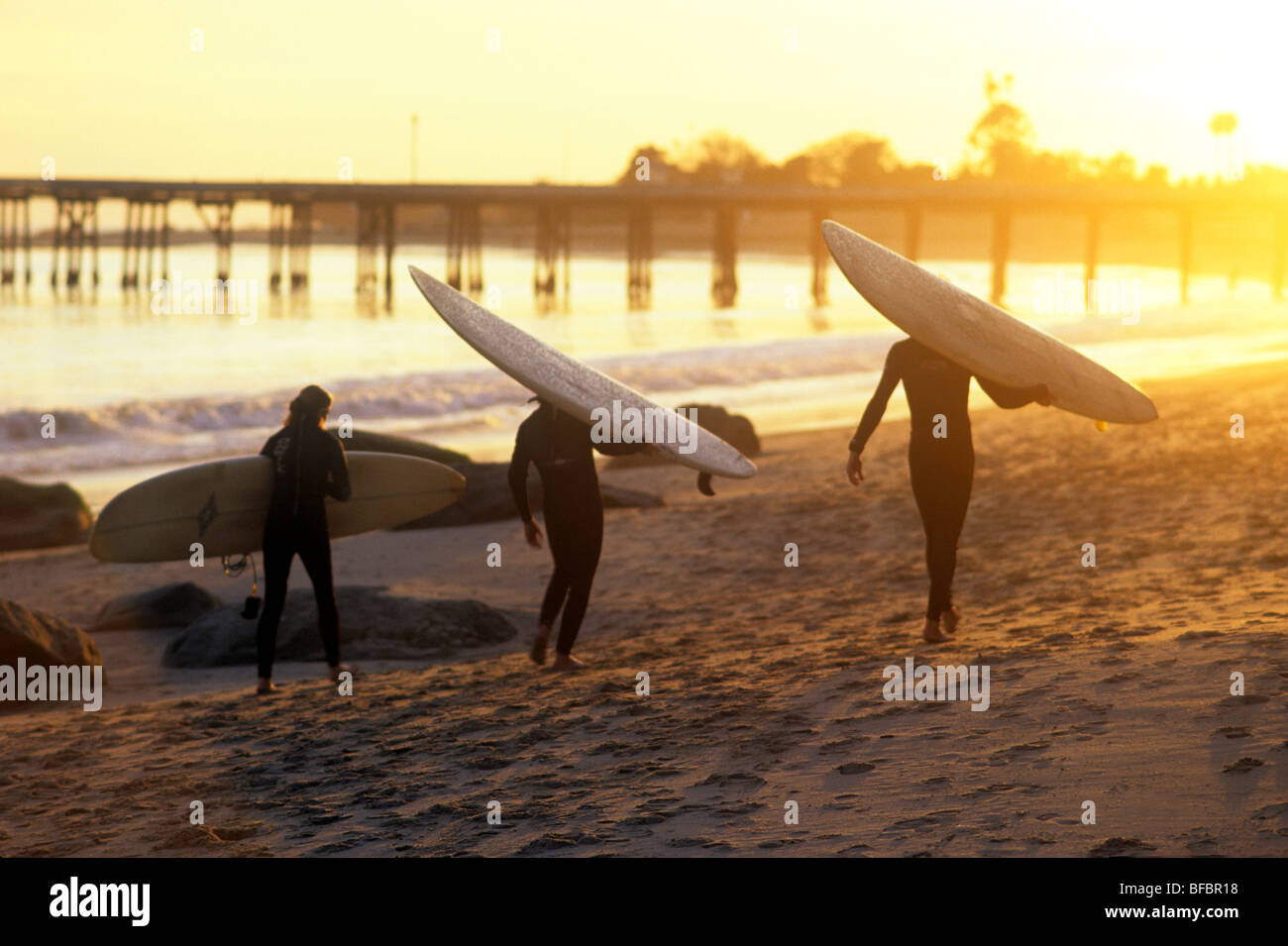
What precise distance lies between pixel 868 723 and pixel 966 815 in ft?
3.51

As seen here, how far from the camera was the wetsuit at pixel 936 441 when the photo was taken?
20.6 feet

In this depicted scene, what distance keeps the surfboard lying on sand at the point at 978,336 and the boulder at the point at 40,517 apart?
7.97 metres

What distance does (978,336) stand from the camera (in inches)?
255

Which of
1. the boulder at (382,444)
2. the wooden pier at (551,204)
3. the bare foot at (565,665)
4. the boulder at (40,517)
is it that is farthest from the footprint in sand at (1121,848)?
the wooden pier at (551,204)

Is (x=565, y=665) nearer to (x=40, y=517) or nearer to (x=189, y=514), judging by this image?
(x=189, y=514)

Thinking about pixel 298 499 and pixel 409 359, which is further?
pixel 409 359

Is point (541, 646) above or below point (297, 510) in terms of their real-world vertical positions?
below

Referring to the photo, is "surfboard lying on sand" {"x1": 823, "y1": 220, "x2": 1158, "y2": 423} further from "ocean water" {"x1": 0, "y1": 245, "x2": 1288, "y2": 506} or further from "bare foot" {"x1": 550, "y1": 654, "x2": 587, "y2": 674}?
"ocean water" {"x1": 0, "y1": 245, "x2": 1288, "y2": 506}

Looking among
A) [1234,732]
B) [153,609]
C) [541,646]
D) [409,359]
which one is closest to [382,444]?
[153,609]

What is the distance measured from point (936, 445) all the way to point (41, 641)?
15.6 feet

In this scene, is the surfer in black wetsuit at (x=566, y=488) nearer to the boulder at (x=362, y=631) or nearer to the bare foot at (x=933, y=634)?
the boulder at (x=362, y=631)
